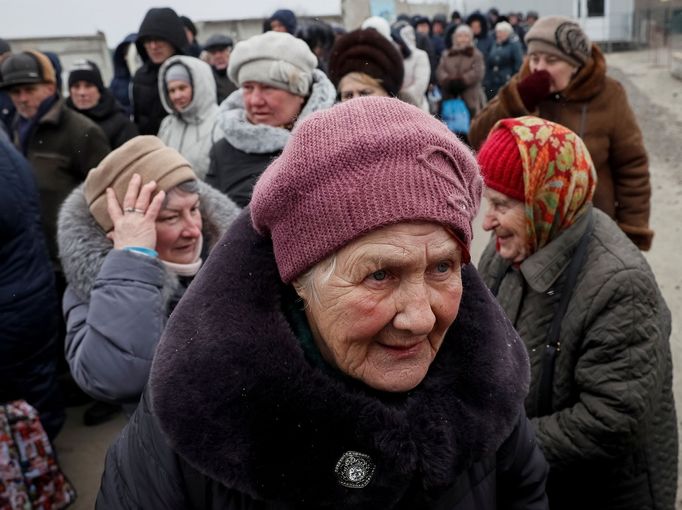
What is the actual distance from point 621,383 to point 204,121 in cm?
326

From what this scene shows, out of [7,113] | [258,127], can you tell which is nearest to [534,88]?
[258,127]

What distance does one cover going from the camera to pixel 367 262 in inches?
44.0

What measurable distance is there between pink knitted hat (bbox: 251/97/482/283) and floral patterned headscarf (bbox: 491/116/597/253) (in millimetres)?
889

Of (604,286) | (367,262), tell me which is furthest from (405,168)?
(604,286)

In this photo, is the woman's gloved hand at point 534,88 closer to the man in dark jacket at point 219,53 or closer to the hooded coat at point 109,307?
the hooded coat at point 109,307

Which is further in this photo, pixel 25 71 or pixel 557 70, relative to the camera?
pixel 25 71

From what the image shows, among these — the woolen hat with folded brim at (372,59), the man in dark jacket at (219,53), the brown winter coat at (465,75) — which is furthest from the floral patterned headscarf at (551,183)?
the brown winter coat at (465,75)

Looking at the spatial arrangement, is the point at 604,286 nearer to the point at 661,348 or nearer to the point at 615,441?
the point at 661,348

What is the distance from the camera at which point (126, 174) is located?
2.12m

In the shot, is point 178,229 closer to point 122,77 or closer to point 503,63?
point 122,77

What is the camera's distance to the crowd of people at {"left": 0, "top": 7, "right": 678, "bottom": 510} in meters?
1.14

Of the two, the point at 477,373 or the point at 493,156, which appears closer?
the point at 477,373

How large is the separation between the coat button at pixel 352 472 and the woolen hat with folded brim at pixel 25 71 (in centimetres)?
379

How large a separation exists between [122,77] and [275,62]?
4558 millimetres
